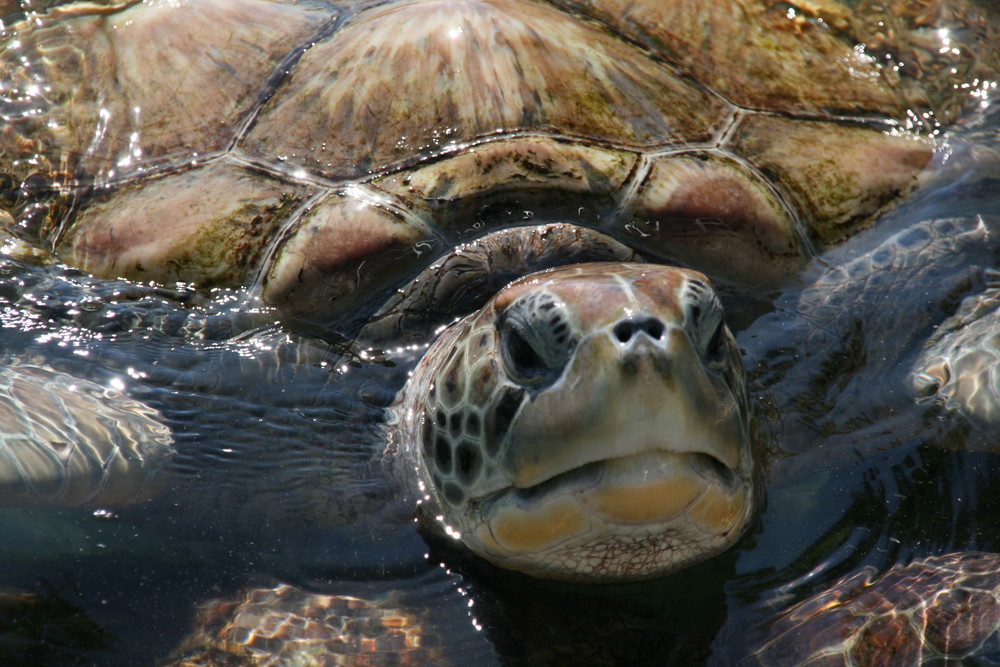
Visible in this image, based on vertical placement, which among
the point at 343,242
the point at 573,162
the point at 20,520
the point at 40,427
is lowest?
the point at 20,520

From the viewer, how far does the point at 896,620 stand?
2018mm

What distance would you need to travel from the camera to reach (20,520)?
2.29 meters

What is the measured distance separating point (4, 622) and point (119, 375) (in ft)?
3.09

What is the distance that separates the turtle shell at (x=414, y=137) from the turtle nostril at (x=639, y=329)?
1.10m

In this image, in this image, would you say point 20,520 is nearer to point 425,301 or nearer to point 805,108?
point 425,301

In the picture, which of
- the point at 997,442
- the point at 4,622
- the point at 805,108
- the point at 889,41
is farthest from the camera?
the point at 889,41

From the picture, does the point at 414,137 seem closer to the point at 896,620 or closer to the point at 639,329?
the point at 639,329

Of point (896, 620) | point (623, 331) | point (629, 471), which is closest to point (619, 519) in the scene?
point (629, 471)

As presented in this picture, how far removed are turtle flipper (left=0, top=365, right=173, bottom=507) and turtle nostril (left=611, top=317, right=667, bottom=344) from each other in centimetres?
148

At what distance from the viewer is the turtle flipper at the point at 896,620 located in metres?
1.96

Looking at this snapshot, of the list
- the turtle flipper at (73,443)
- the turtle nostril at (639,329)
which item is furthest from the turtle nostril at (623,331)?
the turtle flipper at (73,443)

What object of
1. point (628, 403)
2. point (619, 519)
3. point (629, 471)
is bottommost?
point (619, 519)

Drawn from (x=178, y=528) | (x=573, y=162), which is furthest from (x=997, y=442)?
(x=178, y=528)

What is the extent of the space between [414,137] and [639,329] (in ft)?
4.25
